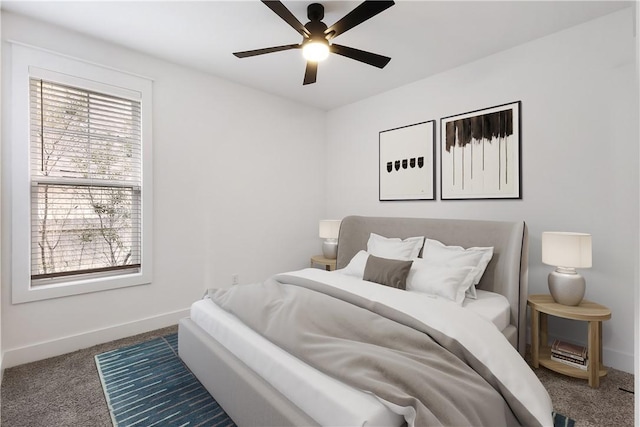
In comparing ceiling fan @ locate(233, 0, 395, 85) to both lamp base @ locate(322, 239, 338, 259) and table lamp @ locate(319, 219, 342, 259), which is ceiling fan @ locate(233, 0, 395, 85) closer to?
table lamp @ locate(319, 219, 342, 259)

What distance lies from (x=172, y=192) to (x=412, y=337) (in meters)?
2.66

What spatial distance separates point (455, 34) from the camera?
98.2 inches

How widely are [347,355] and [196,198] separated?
2.51m

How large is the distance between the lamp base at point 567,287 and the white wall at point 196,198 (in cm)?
280

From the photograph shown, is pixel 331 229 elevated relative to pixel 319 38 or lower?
lower

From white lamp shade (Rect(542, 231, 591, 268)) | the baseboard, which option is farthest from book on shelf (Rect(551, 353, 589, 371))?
the baseboard

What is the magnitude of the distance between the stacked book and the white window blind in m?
3.62

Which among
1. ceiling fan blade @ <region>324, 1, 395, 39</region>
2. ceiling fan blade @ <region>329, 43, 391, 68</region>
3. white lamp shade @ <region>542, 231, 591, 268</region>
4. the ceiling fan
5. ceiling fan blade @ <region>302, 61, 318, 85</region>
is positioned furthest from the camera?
ceiling fan blade @ <region>302, 61, 318, 85</region>

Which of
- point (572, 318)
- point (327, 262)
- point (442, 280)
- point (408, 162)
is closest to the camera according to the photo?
point (572, 318)

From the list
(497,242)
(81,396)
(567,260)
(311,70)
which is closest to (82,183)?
(81,396)

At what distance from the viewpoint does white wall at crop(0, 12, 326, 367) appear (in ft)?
7.77

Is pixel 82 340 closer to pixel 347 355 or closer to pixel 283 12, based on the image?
pixel 347 355

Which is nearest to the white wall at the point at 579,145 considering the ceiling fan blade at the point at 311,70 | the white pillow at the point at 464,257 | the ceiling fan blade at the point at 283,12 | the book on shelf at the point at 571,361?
the book on shelf at the point at 571,361

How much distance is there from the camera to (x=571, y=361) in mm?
2133
